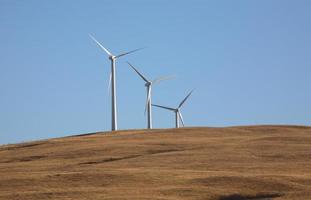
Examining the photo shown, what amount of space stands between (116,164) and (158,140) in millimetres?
18331

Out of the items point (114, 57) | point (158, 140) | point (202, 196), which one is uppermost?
point (114, 57)

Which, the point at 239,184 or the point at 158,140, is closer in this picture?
the point at 239,184

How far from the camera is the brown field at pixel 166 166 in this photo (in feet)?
129

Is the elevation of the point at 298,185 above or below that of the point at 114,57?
below

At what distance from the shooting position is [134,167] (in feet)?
Result: 171

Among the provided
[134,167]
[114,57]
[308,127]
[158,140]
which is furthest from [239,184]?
[114,57]

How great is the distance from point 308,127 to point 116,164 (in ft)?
124

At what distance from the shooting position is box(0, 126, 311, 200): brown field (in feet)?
129

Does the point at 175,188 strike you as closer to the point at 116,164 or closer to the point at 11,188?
the point at 11,188

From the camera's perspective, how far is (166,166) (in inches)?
2037

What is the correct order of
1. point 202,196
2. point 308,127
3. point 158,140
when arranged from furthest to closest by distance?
1. point 308,127
2. point 158,140
3. point 202,196

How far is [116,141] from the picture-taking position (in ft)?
247

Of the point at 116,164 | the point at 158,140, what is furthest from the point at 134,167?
the point at 158,140

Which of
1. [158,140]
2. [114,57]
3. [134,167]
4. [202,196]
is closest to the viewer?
[202,196]
